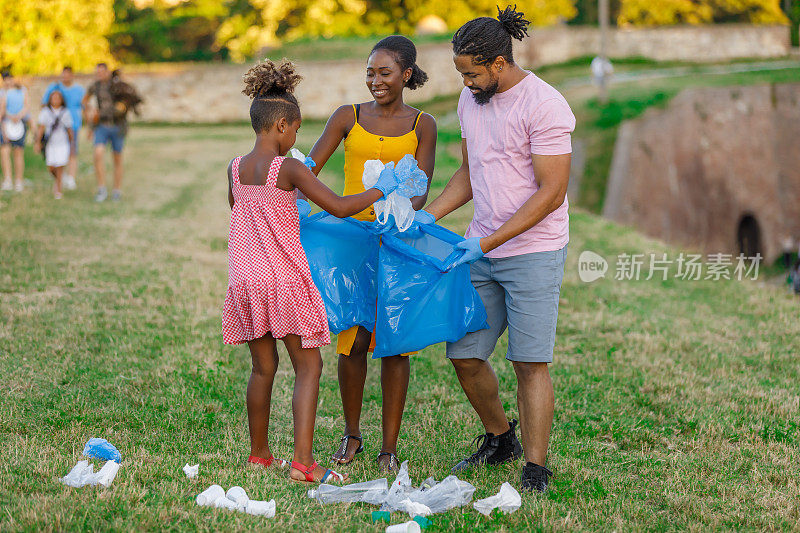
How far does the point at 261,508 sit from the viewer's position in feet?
12.0

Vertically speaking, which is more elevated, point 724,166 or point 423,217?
point 423,217

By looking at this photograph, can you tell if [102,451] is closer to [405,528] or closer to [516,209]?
[405,528]

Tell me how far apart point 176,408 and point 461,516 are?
84.9 inches

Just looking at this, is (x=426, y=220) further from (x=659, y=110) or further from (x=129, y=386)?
(x=659, y=110)

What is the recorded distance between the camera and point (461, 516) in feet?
12.5

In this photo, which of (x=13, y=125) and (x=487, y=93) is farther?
(x=13, y=125)

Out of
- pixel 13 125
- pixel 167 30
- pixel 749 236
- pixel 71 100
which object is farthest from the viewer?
pixel 167 30

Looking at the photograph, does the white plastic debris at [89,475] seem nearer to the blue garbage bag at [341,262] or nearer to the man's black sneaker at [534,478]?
the blue garbage bag at [341,262]

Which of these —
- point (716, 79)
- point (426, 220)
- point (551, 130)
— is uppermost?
point (716, 79)

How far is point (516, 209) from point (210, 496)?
187 centimetres

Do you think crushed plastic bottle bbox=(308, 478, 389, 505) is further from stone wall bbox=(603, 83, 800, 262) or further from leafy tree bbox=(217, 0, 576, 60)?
leafy tree bbox=(217, 0, 576, 60)

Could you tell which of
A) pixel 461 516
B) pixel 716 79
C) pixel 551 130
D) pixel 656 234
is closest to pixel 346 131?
pixel 551 130

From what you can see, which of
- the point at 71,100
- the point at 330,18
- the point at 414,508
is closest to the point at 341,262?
the point at 414,508

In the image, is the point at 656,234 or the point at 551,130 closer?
the point at 551,130
